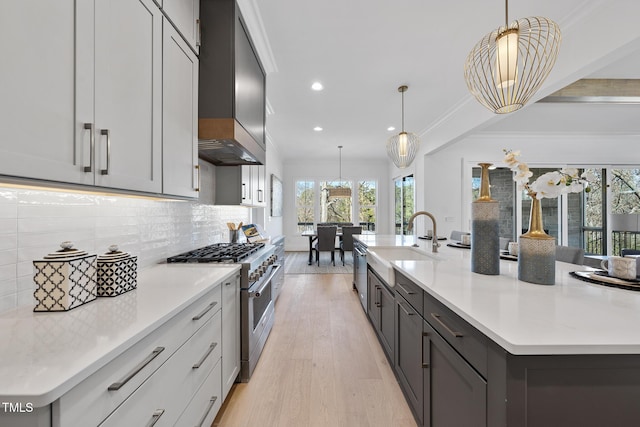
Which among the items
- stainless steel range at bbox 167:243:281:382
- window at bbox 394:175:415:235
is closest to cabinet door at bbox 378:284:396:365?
stainless steel range at bbox 167:243:281:382

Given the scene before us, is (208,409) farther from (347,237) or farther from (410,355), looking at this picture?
(347,237)

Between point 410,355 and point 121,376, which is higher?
point 121,376

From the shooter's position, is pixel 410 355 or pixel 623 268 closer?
pixel 623 268

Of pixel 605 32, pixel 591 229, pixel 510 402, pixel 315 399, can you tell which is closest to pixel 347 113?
pixel 605 32

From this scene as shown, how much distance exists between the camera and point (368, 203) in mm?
8305

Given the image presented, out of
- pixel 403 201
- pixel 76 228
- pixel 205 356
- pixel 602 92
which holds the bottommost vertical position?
pixel 205 356

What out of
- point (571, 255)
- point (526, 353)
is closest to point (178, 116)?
point (526, 353)

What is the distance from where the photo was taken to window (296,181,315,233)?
823cm

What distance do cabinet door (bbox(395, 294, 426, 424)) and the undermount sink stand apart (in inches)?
8.2

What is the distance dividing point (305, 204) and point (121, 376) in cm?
750

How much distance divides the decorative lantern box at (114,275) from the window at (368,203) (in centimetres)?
733

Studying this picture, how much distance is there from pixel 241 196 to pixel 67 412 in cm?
246

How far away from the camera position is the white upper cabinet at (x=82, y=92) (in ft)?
2.44

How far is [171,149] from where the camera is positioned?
5.07ft
